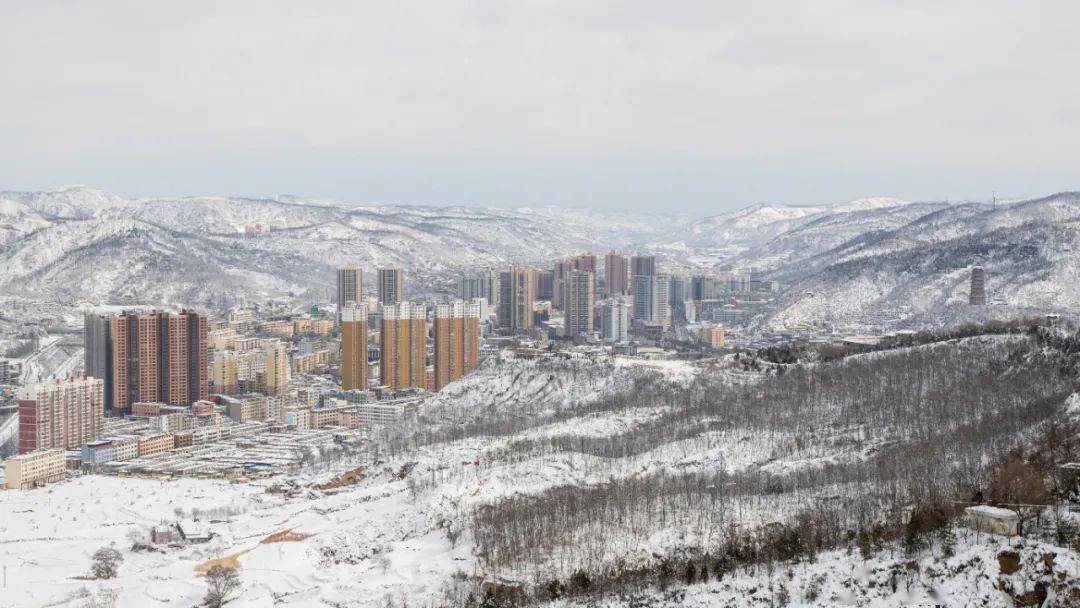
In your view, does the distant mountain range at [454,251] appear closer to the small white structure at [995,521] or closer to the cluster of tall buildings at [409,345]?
the cluster of tall buildings at [409,345]

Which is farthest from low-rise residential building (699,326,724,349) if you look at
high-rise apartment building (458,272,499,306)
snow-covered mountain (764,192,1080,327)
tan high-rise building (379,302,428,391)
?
high-rise apartment building (458,272,499,306)

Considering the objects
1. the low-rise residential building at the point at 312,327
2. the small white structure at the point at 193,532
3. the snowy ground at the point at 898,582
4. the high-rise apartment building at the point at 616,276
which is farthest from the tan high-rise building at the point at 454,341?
the high-rise apartment building at the point at 616,276

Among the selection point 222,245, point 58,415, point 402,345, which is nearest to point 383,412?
point 402,345

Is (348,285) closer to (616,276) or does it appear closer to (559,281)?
(559,281)

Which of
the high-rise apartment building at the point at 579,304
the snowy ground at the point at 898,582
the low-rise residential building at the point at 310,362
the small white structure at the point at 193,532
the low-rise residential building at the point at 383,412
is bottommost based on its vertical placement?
the small white structure at the point at 193,532

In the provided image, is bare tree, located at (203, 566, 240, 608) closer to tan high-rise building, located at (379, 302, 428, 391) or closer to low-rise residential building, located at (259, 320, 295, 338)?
tan high-rise building, located at (379, 302, 428, 391)

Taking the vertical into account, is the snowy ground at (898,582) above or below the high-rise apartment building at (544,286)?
below
